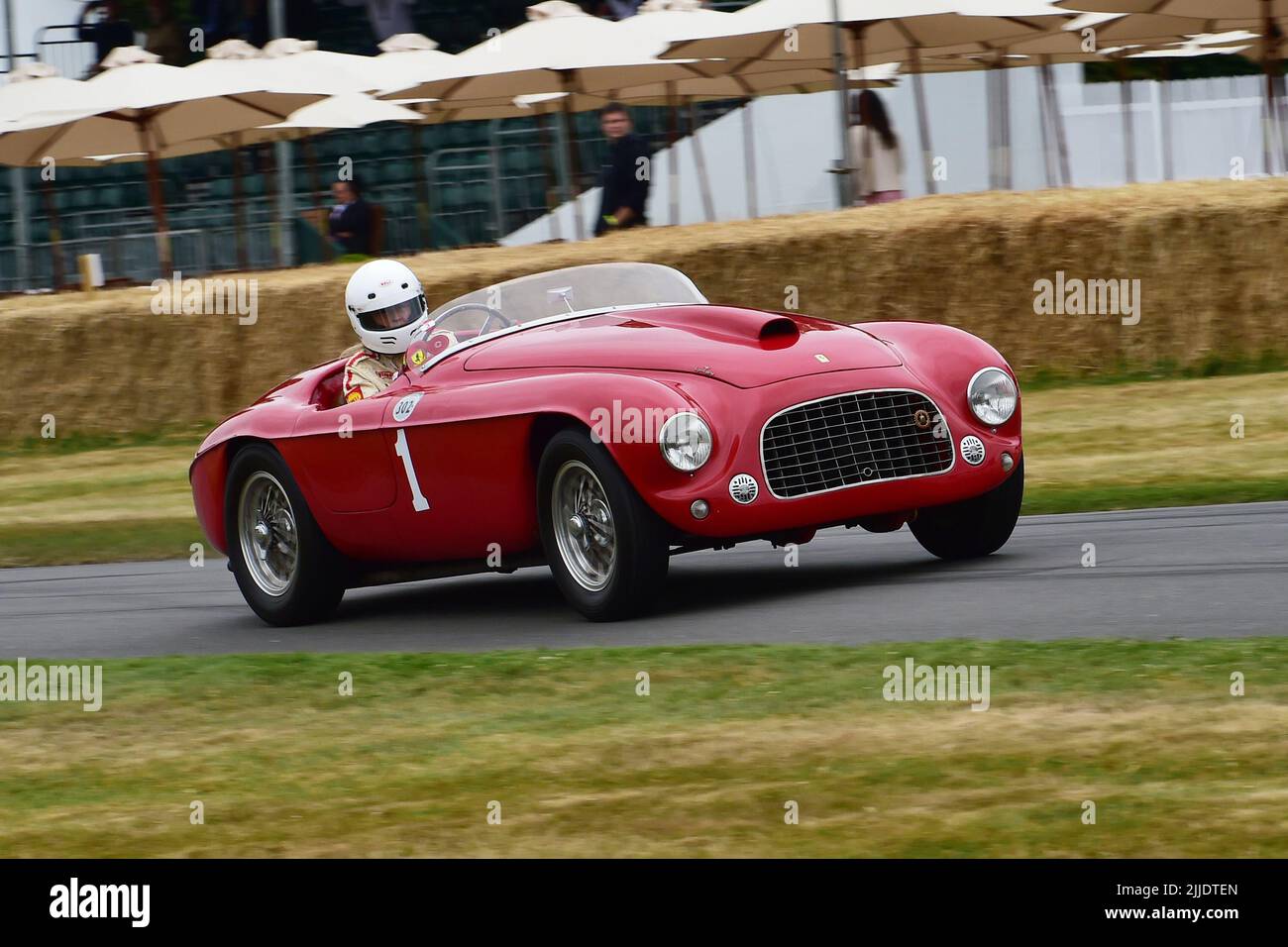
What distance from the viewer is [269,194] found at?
27141 mm

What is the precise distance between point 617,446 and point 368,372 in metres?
1.93

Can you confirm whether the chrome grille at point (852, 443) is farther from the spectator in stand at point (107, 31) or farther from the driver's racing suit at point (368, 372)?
the spectator in stand at point (107, 31)

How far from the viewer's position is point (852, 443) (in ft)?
24.9

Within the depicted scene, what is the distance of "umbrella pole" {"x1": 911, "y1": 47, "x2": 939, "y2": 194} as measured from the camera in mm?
22062

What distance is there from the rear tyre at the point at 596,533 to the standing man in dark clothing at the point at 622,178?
28.6 feet

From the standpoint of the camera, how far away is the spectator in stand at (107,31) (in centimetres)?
2956

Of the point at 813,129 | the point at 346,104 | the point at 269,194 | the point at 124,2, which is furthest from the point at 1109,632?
the point at 124,2

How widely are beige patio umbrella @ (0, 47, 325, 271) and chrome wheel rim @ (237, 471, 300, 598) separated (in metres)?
12.5

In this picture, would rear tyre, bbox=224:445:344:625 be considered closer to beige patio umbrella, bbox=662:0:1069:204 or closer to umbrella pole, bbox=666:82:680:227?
beige patio umbrella, bbox=662:0:1069:204
